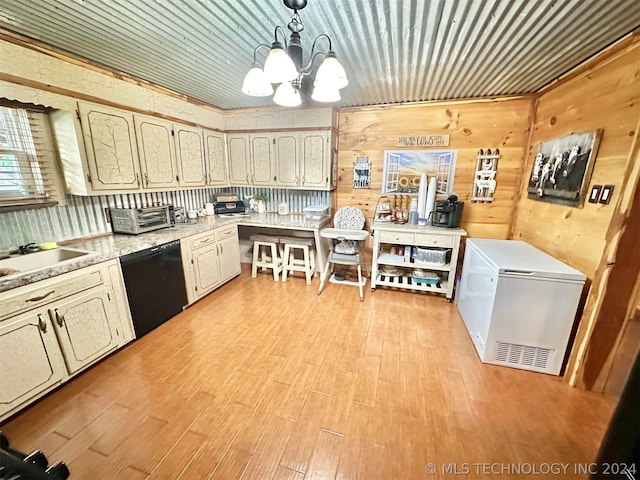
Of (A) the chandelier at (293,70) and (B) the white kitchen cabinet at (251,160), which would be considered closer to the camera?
(A) the chandelier at (293,70)

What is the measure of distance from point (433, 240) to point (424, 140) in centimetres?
128

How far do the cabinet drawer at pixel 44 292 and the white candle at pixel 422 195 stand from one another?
324 cm

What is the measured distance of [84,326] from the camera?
188cm

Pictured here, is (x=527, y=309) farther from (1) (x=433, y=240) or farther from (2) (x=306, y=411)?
(2) (x=306, y=411)

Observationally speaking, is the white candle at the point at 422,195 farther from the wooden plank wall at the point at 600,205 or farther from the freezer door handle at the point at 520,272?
the freezer door handle at the point at 520,272

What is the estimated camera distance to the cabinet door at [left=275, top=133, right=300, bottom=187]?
340cm

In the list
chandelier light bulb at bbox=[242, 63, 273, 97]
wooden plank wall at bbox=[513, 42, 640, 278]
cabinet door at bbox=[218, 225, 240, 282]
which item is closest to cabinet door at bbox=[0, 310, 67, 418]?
cabinet door at bbox=[218, 225, 240, 282]

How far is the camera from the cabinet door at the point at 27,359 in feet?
4.91

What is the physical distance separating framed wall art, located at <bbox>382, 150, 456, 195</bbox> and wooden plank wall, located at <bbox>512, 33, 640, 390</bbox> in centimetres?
114

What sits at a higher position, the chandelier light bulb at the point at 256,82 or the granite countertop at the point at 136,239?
the chandelier light bulb at the point at 256,82

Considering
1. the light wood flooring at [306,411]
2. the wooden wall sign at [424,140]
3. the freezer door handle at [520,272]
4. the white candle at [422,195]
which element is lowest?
the light wood flooring at [306,411]

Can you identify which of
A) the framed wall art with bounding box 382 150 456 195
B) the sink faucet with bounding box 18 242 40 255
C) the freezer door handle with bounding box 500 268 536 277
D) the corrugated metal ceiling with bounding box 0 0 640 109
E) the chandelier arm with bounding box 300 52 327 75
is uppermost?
the corrugated metal ceiling with bounding box 0 0 640 109

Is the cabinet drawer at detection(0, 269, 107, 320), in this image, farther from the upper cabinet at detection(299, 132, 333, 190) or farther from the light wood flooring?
the upper cabinet at detection(299, 132, 333, 190)

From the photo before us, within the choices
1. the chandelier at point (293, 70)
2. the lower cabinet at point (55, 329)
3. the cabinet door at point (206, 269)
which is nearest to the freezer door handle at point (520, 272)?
the chandelier at point (293, 70)
